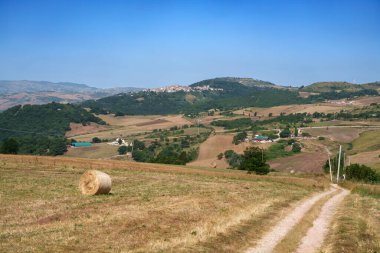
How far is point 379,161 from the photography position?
409ft

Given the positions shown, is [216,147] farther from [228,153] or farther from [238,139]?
[228,153]

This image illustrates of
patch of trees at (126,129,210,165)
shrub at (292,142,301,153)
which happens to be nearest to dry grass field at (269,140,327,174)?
shrub at (292,142,301,153)

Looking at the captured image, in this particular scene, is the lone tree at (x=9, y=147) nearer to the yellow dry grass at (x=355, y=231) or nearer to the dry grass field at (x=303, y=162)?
the dry grass field at (x=303, y=162)

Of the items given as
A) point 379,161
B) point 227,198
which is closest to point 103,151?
point 379,161

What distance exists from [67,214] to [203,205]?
32.2 feet

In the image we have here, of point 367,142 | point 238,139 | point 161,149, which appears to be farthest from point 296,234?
point 161,149

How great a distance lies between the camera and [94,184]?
36812 millimetres

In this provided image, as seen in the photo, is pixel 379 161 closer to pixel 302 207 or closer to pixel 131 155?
pixel 131 155

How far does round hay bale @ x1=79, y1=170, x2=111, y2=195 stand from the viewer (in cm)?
3653

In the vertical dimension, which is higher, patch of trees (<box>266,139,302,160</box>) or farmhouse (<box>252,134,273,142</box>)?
farmhouse (<box>252,134,273,142</box>)

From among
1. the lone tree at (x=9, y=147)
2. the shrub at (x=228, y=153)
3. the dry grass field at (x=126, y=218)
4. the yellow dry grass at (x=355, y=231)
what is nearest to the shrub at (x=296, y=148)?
the shrub at (x=228, y=153)

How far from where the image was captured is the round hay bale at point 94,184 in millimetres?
36531

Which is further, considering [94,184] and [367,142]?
[367,142]

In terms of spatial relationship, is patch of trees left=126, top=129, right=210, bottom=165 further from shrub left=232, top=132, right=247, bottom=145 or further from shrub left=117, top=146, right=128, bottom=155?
shrub left=232, top=132, right=247, bottom=145
